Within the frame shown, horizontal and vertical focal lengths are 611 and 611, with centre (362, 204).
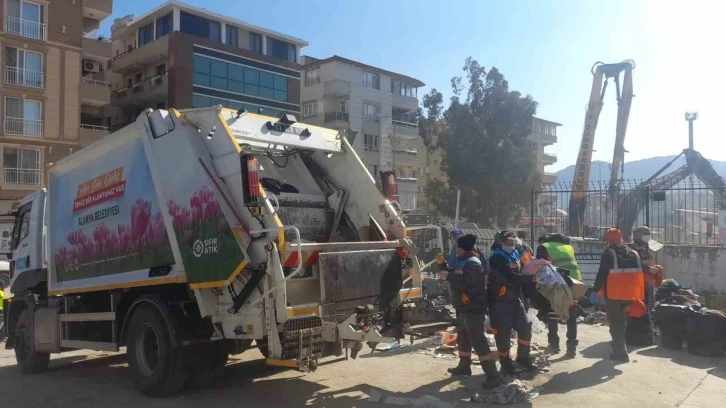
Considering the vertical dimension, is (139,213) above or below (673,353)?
above

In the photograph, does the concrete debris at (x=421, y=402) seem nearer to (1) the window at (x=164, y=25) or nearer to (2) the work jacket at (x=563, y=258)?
(2) the work jacket at (x=563, y=258)

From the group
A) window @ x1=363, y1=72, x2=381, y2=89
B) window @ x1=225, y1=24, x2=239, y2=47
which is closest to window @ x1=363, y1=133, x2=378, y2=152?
window @ x1=363, y1=72, x2=381, y2=89

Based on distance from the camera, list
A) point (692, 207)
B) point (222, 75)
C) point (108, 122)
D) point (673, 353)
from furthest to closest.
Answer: point (108, 122)
point (222, 75)
point (692, 207)
point (673, 353)

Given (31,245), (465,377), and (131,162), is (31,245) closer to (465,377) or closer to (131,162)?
(131,162)

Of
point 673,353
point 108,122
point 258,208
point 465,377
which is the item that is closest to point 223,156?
point 258,208

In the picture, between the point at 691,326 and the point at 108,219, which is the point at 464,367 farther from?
the point at 108,219

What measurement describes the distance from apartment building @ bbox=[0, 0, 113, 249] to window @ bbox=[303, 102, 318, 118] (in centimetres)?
1712

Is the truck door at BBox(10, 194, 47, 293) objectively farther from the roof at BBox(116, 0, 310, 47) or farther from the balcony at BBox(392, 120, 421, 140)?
the balcony at BBox(392, 120, 421, 140)

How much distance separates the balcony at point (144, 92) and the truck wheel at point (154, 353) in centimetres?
3148

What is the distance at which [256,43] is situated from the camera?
40.4 metres

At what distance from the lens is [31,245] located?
8602mm

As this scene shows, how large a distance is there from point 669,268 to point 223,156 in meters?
10.5

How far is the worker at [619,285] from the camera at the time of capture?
7.54 meters

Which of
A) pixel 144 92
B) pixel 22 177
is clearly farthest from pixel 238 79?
pixel 22 177
